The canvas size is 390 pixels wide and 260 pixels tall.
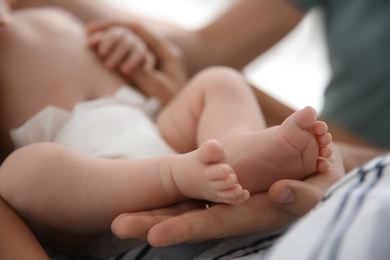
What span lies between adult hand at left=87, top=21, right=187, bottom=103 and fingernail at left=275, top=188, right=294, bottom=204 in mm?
403

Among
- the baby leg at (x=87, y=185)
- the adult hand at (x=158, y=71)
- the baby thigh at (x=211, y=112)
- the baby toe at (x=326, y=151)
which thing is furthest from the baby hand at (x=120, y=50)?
the baby toe at (x=326, y=151)

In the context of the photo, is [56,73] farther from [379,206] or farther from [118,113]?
[379,206]

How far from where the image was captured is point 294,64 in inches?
30.9

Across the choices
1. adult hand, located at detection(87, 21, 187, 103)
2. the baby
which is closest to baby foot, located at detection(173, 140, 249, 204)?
the baby

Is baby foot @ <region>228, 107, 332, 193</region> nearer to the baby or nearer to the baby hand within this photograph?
the baby

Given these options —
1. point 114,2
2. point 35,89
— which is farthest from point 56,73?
point 114,2

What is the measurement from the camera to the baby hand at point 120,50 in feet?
2.31

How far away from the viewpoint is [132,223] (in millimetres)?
362

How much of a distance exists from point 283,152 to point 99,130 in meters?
0.29

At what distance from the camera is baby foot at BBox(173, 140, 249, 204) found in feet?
1.10

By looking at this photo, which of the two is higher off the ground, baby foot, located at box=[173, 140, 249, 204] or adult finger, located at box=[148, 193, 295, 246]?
baby foot, located at box=[173, 140, 249, 204]

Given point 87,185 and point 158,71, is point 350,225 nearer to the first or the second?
point 87,185

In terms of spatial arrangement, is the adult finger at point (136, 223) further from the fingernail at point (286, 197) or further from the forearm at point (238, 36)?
the forearm at point (238, 36)

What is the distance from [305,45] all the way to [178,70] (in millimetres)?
325
